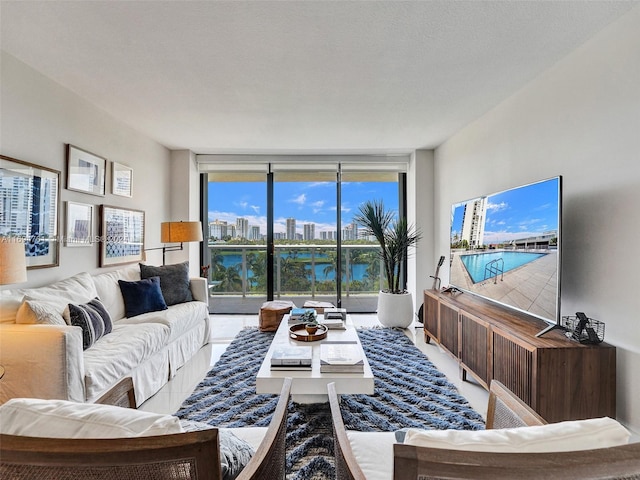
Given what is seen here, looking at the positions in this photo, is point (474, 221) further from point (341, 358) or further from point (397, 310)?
point (341, 358)

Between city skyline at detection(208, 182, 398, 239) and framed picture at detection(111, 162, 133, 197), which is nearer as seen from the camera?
framed picture at detection(111, 162, 133, 197)

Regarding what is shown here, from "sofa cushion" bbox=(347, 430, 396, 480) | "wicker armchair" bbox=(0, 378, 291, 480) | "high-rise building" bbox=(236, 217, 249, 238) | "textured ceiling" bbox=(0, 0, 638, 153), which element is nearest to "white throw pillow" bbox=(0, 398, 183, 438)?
"wicker armchair" bbox=(0, 378, 291, 480)

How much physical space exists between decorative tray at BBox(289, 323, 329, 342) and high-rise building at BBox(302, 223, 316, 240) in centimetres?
261

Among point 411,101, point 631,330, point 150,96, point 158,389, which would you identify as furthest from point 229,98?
point 631,330

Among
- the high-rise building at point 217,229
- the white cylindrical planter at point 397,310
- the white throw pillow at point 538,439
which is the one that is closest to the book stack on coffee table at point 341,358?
the white throw pillow at point 538,439

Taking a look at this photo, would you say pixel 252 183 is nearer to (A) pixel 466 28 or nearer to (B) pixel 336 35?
(B) pixel 336 35

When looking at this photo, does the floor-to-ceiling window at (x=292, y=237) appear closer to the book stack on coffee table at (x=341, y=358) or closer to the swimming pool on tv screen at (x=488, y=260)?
the swimming pool on tv screen at (x=488, y=260)

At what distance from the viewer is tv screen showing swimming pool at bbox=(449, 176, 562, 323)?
2.15 metres

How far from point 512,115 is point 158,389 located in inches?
154

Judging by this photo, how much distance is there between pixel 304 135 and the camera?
4.14 meters

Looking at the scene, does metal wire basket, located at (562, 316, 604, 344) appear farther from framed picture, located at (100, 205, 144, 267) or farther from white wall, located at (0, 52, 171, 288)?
framed picture, located at (100, 205, 144, 267)

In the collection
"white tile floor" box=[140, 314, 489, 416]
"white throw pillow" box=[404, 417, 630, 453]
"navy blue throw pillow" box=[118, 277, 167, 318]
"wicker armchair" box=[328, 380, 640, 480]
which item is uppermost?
"wicker armchair" box=[328, 380, 640, 480]

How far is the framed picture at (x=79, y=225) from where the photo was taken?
2938 mm

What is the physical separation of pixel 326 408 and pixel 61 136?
3.18m
